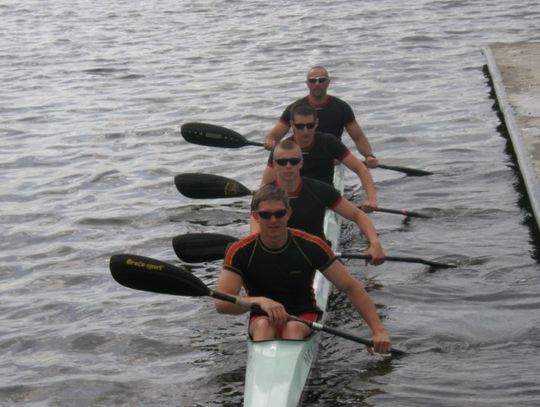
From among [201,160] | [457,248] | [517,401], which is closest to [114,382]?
[517,401]

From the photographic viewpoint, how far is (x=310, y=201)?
37.9 feet

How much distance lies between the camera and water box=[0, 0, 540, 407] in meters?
10.9

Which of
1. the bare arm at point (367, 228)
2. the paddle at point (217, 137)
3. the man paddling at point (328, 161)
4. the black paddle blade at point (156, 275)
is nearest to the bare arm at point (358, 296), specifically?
the black paddle blade at point (156, 275)

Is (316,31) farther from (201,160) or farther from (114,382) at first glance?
(114,382)

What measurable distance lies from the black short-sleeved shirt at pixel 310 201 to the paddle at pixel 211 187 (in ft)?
9.16

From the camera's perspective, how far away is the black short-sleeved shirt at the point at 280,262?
31.9ft

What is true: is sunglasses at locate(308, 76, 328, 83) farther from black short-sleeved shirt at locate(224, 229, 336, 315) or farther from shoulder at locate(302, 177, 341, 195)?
black short-sleeved shirt at locate(224, 229, 336, 315)

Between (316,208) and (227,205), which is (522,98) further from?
(316,208)

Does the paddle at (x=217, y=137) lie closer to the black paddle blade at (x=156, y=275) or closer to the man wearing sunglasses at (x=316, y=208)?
the man wearing sunglasses at (x=316, y=208)

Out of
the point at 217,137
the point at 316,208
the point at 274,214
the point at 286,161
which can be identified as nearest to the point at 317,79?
the point at 217,137

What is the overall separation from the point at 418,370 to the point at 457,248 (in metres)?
3.57

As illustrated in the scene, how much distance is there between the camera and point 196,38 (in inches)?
1236

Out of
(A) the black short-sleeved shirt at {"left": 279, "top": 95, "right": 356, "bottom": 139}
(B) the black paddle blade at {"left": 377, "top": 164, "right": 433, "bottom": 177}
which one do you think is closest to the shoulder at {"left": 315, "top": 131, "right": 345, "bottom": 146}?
(A) the black short-sleeved shirt at {"left": 279, "top": 95, "right": 356, "bottom": 139}

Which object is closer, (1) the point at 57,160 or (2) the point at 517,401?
(2) the point at 517,401
